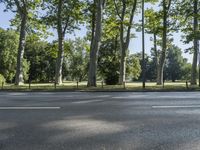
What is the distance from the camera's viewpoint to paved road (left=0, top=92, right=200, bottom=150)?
6598mm

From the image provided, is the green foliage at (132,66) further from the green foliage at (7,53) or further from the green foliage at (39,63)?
the green foliage at (39,63)

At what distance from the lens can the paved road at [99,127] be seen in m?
6.60

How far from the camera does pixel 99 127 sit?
8250 mm

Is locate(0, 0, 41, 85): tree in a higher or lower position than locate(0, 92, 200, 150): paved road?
higher

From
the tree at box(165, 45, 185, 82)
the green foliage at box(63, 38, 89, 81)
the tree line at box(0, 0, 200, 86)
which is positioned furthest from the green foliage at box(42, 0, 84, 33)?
the tree at box(165, 45, 185, 82)

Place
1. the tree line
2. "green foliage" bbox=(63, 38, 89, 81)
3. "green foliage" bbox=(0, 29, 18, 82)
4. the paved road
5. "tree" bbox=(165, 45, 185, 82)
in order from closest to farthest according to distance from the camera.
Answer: the paved road
the tree line
"green foliage" bbox=(0, 29, 18, 82)
"green foliage" bbox=(63, 38, 89, 81)
"tree" bbox=(165, 45, 185, 82)

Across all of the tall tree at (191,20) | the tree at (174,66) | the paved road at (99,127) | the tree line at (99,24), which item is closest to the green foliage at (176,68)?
the tree at (174,66)

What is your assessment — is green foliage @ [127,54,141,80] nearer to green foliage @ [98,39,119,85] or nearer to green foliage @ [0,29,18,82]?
green foliage @ [98,39,119,85]

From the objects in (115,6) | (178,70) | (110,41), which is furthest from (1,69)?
(178,70)

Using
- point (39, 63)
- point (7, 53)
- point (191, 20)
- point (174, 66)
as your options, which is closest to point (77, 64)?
point (39, 63)

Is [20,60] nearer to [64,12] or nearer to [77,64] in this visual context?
[64,12]

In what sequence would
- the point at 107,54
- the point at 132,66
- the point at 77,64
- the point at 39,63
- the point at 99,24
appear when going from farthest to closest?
the point at 77,64
the point at 39,63
the point at 132,66
the point at 107,54
the point at 99,24

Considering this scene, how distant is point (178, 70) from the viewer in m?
122

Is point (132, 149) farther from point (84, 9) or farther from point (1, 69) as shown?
point (1, 69)
